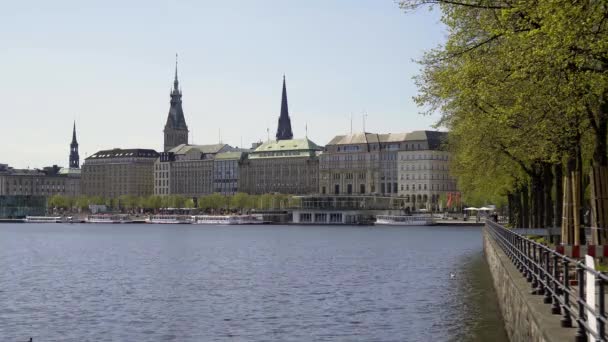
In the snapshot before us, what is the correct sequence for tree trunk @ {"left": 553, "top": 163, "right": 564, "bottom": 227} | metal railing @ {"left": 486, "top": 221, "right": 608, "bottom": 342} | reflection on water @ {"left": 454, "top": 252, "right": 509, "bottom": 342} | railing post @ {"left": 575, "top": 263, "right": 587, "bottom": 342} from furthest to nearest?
1. tree trunk @ {"left": 553, "top": 163, "right": 564, "bottom": 227}
2. reflection on water @ {"left": 454, "top": 252, "right": 509, "bottom": 342}
3. railing post @ {"left": 575, "top": 263, "right": 587, "bottom": 342}
4. metal railing @ {"left": 486, "top": 221, "right": 608, "bottom": 342}

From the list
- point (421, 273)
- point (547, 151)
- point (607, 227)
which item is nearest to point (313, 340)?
point (607, 227)

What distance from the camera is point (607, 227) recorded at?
28.7m

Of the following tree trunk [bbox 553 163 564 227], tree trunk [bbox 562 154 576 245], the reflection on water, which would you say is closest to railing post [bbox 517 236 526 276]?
the reflection on water

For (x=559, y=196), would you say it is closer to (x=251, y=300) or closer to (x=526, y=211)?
(x=251, y=300)

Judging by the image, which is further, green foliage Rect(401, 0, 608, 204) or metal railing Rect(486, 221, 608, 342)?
green foliage Rect(401, 0, 608, 204)

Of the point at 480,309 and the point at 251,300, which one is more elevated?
the point at 480,309

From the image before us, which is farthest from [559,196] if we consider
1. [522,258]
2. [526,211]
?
[522,258]

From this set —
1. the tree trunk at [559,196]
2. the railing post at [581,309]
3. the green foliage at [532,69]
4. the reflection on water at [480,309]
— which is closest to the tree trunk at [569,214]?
the green foliage at [532,69]

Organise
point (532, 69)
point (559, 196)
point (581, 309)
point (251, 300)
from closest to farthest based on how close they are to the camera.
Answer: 1. point (581, 309)
2. point (532, 69)
3. point (251, 300)
4. point (559, 196)

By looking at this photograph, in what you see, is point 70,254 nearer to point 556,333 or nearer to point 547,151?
point 547,151

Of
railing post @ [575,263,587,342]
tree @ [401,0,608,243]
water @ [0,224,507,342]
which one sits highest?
tree @ [401,0,608,243]

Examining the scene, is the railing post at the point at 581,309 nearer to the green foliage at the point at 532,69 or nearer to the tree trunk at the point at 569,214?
the green foliage at the point at 532,69

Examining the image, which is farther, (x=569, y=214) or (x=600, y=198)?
(x=569, y=214)

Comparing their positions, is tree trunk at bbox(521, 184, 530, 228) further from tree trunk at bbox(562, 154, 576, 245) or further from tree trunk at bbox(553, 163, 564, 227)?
tree trunk at bbox(562, 154, 576, 245)
